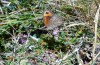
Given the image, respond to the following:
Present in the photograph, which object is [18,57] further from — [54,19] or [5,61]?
[54,19]

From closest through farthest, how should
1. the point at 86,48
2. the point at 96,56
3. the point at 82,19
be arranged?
the point at 96,56
the point at 86,48
the point at 82,19

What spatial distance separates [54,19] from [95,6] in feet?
0.98

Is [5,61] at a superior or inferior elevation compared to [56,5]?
inferior

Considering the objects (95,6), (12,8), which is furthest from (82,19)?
(12,8)

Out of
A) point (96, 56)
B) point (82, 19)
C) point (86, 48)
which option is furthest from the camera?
point (82, 19)

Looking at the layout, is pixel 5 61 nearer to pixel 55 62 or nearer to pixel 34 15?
pixel 55 62

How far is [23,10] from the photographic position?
2617 millimetres

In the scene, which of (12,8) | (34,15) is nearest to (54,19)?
(34,15)

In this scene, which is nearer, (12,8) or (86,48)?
(86,48)

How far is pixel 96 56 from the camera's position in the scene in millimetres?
2197

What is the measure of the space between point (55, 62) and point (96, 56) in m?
0.24

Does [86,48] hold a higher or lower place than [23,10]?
lower

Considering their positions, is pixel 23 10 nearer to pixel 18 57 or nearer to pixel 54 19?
pixel 54 19

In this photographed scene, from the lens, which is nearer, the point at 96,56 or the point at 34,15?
the point at 96,56
